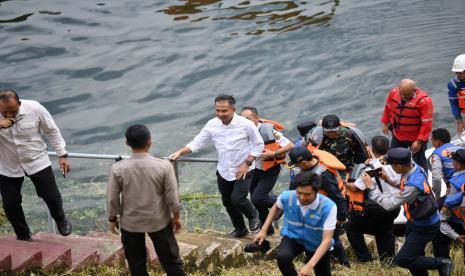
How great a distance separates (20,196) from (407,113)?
5.36m

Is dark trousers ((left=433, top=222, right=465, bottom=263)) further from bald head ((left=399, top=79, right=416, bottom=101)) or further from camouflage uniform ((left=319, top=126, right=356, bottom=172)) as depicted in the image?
bald head ((left=399, top=79, right=416, bottom=101))

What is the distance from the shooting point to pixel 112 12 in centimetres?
2616

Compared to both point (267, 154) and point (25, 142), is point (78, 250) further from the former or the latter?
point (267, 154)

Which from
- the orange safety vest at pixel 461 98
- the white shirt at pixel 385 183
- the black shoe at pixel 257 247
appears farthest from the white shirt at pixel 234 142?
the orange safety vest at pixel 461 98

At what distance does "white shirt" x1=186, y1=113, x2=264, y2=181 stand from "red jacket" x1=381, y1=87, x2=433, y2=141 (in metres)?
2.77

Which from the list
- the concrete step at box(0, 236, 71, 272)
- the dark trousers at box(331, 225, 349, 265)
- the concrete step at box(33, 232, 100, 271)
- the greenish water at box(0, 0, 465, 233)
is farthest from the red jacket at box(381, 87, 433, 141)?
the greenish water at box(0, 0, 465, 233)

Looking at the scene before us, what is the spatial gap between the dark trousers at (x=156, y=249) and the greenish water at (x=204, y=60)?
880cm

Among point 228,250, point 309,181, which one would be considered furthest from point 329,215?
point 228,250

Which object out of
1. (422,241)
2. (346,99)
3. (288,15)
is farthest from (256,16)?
(422,241)

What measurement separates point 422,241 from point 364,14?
58.4 feet

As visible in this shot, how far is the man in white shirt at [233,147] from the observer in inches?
332

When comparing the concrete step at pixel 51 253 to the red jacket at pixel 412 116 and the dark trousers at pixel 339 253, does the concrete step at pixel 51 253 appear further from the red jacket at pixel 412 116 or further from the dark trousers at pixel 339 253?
the red jacket at pixel 412 116

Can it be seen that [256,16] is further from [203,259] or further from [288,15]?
[203,259]

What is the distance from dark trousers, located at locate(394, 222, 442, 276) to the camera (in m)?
7.45
